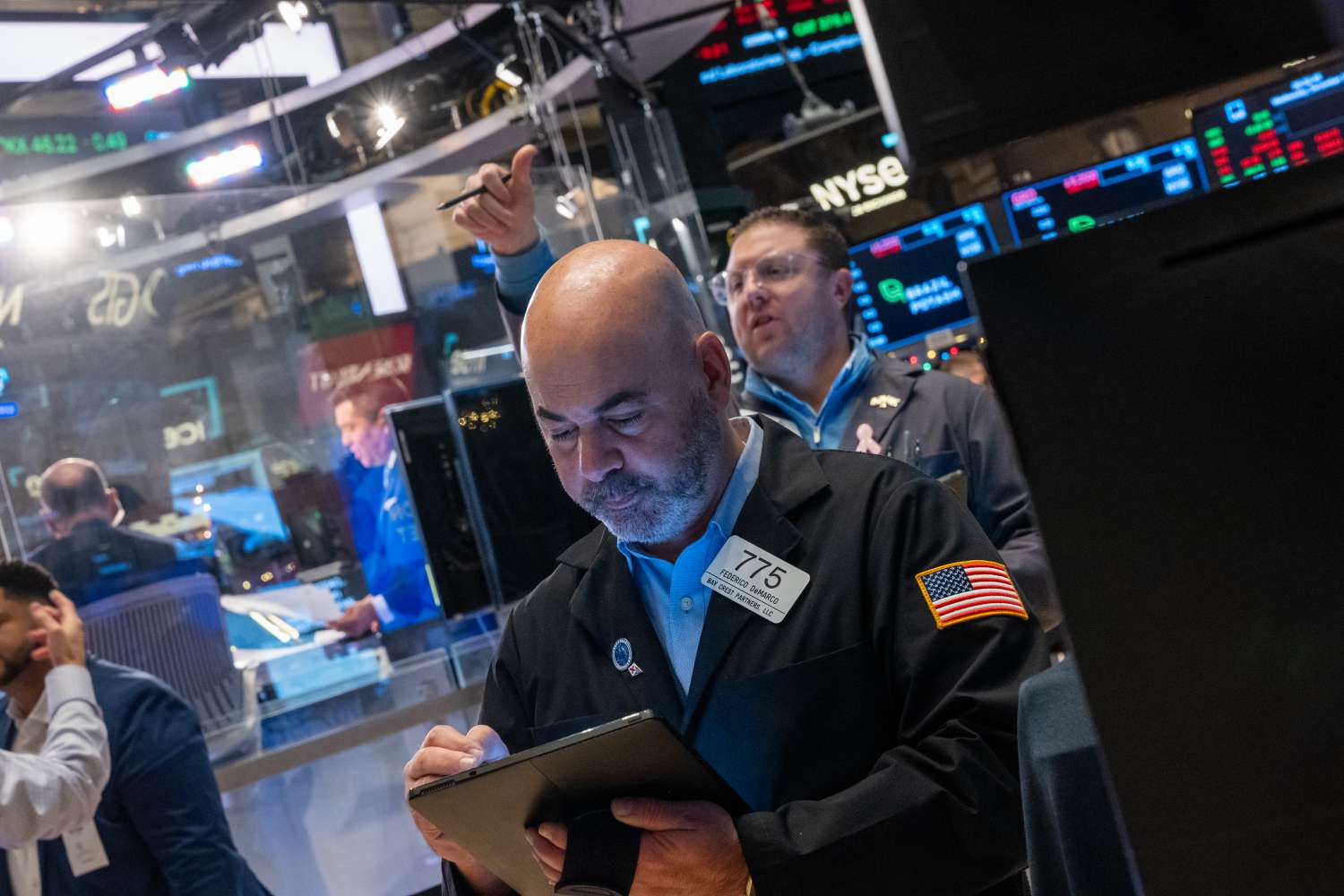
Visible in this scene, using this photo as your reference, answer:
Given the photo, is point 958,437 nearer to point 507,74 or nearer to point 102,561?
point 102,561

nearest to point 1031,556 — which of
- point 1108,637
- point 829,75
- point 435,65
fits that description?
point 1108,637

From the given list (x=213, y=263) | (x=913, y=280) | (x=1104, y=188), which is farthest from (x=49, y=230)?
(x=1104, y=188)

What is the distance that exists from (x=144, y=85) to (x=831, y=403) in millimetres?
4676

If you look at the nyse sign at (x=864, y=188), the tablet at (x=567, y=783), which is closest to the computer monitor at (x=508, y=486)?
the tablet at (x=567, y=783)

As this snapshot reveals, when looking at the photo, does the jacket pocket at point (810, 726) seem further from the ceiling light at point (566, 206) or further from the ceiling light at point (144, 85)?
the ceiling light at point (144, 85)

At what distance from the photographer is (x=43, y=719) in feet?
9.66

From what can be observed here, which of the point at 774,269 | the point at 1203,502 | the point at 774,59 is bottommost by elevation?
the point at 1203,502

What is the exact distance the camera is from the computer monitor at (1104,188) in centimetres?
508

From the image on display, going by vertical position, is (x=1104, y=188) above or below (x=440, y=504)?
above

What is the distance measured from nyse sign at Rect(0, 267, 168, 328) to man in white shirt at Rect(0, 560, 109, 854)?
6.13ft

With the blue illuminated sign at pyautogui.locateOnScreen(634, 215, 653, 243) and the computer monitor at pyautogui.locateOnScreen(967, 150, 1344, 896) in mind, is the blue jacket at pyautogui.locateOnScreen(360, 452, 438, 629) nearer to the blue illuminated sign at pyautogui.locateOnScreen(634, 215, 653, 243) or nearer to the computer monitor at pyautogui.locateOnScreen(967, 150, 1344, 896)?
the blue illuminated sign at pyautogui.locateOnScreen(634, 215, 653, 243)

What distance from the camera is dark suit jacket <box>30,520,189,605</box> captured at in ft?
14.0

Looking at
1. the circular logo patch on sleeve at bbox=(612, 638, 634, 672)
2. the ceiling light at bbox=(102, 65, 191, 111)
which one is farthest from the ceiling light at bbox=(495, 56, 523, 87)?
the circular logo patch on sleeve at bbox=(612, 638, 634, 672)

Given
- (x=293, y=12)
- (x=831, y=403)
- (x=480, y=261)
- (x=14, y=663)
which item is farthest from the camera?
(x=293, y=12)
